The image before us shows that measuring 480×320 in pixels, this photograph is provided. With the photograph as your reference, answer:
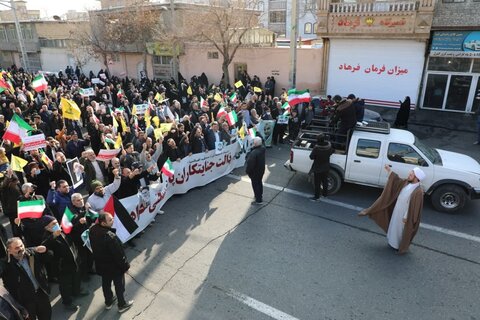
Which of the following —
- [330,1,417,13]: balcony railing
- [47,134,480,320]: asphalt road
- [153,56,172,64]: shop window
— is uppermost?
[330,1,417,13]: balcony railing

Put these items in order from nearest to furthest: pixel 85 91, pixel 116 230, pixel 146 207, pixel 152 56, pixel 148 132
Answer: pixel 116 230 → pixel 146 207 → pixel 148 132 → pixel 85 91 → pixel 152 56

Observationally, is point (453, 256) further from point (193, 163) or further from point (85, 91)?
point (85, 91)

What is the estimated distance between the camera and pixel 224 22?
20.1 meters

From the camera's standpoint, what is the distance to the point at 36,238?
18.0 feet

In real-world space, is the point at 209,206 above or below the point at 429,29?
below

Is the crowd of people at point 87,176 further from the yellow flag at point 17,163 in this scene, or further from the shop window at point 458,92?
the shop window at point 458,92

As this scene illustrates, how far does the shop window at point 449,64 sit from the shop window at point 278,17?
139 feet

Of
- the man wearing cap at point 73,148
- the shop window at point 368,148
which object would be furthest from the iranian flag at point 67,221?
the shop window at point 368,148

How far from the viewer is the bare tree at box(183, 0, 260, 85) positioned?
782 inches

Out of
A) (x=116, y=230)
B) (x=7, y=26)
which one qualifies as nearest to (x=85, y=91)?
(x=116, y=230)

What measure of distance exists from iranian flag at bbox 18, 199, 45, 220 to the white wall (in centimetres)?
1671

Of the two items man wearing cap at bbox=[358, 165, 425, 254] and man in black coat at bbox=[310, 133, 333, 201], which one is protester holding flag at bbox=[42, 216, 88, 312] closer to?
man wearing cap at bbox=[358, 165, 425, 254]

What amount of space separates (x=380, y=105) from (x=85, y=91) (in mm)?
14106

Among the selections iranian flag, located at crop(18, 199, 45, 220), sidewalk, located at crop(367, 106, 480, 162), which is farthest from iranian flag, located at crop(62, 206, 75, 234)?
sidewalk, located at crop(367, 106, 480, 162)
